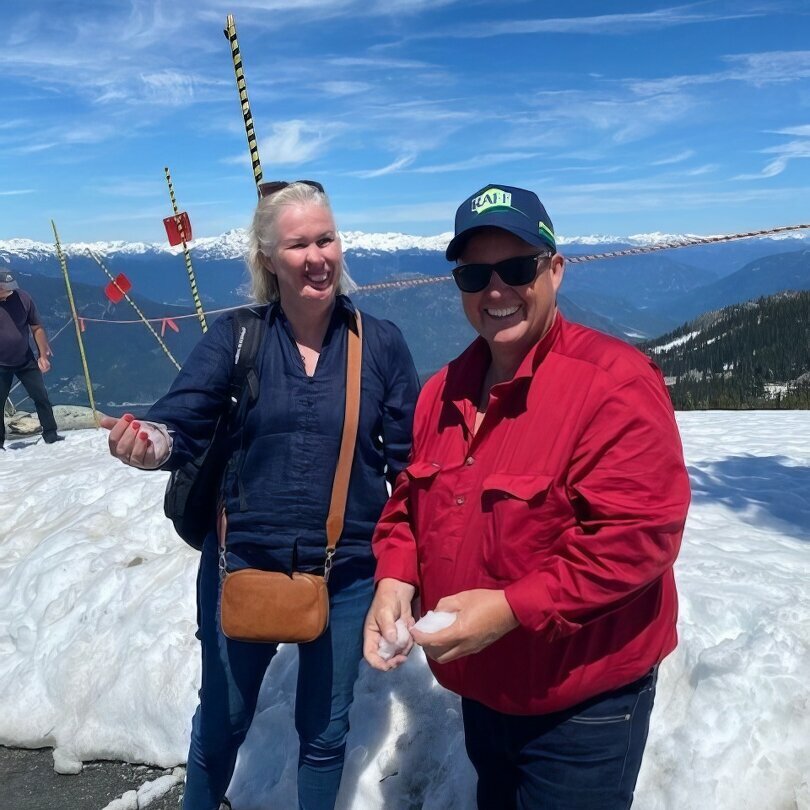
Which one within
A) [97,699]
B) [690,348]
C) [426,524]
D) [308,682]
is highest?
[426,524]

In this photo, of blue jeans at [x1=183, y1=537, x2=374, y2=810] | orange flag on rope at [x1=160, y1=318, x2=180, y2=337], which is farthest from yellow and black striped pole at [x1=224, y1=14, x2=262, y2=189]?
orange flag on rope at [x1=160, y1=318, x2=180, y2=337]

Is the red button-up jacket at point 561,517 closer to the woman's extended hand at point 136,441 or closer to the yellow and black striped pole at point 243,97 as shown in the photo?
the woman's extended hand at point 136,441

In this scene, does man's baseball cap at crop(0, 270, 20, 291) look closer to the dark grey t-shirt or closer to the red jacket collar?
the dark grey t-shirt

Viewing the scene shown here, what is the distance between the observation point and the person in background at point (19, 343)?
10.5 meters

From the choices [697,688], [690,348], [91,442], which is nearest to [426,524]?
[697,688]

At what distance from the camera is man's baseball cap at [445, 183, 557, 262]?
1989 mm

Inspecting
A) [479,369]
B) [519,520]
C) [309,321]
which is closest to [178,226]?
[309,321]

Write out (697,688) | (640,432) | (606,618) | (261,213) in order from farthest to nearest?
(697,688) < (261,213) < (606,618) < (640,432)

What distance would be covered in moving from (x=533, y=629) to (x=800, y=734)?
2.15 metres

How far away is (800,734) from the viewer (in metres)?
3.17

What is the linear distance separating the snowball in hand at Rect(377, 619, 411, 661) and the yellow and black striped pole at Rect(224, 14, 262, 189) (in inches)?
178

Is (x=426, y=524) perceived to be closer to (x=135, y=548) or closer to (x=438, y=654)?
(x=438, y=654)

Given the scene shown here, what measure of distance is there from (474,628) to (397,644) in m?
0.39

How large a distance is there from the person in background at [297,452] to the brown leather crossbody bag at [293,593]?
0.12ft
